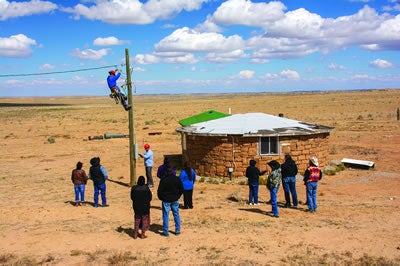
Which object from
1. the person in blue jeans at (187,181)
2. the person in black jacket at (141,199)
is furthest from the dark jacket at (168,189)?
the person in blue jeans at (187,181)

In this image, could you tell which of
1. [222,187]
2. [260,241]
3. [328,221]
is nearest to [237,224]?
[260,241]

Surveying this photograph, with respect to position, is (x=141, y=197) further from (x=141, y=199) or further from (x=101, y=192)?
(x=101, y=192)

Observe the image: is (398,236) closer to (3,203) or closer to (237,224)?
(237,224)

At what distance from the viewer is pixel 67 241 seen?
9.34m

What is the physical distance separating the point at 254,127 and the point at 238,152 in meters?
1.42

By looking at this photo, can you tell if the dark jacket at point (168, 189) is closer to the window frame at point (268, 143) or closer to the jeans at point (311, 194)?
the jeans at point (311, 194)

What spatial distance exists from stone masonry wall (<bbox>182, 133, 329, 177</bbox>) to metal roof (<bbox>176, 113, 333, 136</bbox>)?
0.81 feet

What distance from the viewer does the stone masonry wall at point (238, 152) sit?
15963 mm

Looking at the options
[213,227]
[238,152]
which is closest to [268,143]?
[238,152]

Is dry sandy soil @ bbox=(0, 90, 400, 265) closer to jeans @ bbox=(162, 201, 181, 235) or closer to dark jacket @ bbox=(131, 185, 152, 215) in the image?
jeans @ bbox=(162, 201, 181, 235)

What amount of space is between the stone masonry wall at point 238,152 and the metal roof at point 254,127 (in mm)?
246

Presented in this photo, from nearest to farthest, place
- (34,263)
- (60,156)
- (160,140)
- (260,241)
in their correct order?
1. (34,263)
2. (260,241)
3. (60,156)
4. (160,140)

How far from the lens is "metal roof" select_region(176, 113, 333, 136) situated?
16.0m

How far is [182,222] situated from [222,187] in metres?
4.72
